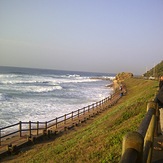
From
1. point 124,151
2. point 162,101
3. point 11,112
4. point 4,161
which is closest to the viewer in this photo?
point 124,151

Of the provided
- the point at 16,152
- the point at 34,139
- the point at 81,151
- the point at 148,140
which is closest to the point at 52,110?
the point at 34,139

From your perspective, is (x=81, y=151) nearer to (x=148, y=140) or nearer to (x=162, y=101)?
(x=162, y=101)


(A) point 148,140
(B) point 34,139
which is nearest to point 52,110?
(B) point 34,139

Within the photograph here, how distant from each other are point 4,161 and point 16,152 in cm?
133

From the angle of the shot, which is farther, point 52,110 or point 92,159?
point 52,110

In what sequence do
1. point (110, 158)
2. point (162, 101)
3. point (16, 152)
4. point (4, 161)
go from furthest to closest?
point (16, 152)
point (4, 161)
point (110, 158)
point (162, 101)

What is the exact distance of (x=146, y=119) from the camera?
10.6ft

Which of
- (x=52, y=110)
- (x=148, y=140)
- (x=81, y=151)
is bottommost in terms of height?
(x=52, y=110)

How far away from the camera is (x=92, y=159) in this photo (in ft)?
24.9

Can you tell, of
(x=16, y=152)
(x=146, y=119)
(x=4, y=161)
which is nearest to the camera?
(x=146, y=119)

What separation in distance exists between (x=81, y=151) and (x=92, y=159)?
1256 mm

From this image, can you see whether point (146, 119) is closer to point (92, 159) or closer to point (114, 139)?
point (92, 159)

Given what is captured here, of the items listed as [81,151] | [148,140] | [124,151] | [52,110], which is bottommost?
[52,110]

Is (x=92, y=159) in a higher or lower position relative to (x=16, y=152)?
higher
